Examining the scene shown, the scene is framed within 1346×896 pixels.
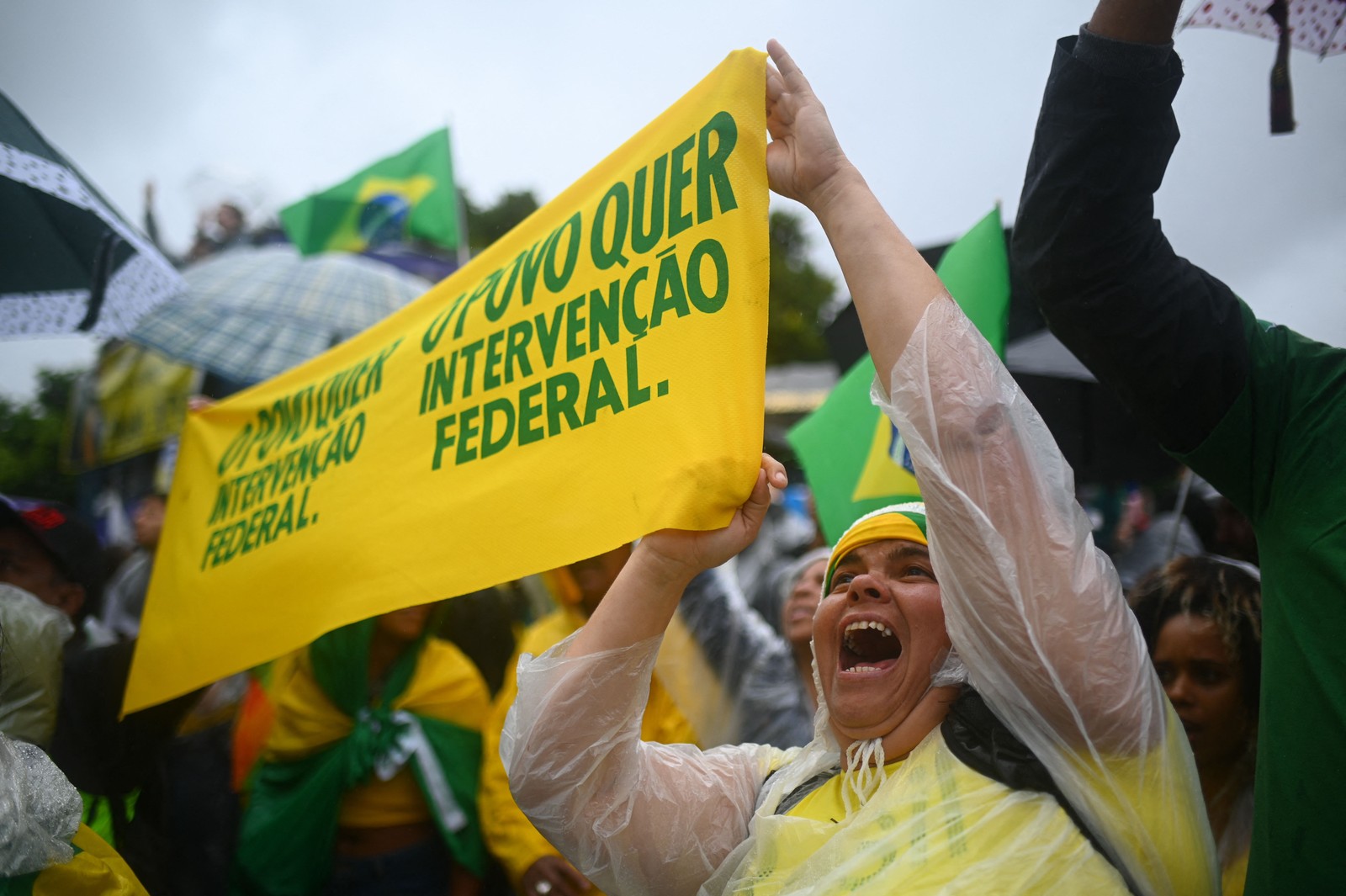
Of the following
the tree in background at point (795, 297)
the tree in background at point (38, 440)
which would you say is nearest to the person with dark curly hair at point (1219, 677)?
the tree in background at point (38, 440)

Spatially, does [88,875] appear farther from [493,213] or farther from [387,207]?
[493,213]

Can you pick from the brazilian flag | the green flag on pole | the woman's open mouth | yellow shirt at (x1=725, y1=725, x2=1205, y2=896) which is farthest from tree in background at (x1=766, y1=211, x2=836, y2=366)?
yellow shirt at (x1=725, y1=725, x2=1205, y2=896)

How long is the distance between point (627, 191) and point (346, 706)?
5.96ft

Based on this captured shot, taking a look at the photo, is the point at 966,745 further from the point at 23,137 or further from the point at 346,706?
the point at 23,137

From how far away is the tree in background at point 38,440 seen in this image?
11.2ft

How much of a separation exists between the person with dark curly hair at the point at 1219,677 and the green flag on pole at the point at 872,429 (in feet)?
2.21

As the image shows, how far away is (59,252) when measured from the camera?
2.94 meters

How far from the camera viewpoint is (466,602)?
339cm

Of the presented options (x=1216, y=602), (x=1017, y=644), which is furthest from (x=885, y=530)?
(x=1216, y=602)

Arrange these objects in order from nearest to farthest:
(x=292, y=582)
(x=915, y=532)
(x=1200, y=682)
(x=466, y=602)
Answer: (x=915, y=532)
(x=1200, y=682)
(x=292, y=582)
(x=466, y=602)

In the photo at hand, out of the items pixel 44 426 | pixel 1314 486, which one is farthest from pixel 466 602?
pixel 1314 486

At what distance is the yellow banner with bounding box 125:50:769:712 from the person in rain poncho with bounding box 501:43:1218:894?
12cm

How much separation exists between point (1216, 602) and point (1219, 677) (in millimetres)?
157

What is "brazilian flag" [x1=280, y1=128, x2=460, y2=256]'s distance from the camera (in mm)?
5297
